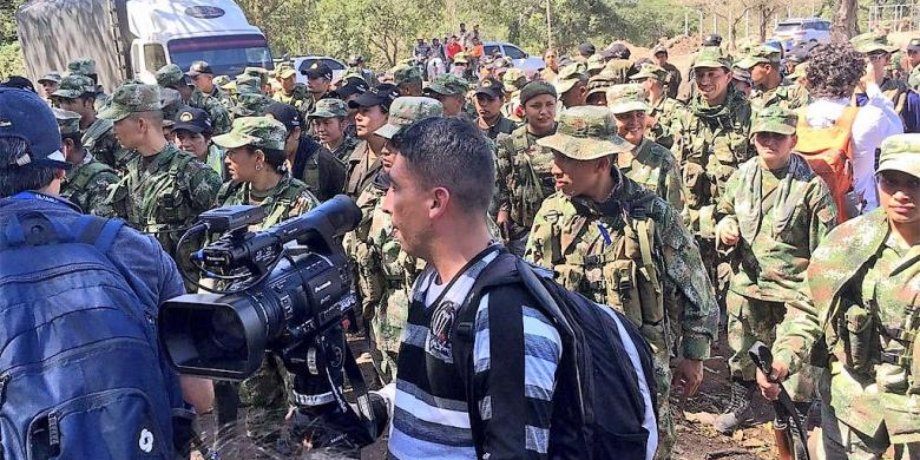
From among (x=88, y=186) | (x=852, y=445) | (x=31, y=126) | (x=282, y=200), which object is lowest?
(x=852, y=445)

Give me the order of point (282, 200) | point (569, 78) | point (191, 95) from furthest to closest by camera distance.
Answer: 1. point (191, 95)
2. point (569, 78)
3. point (282, 200)

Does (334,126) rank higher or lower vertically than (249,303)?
lower

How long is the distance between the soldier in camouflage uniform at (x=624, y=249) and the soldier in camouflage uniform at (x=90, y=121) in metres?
4.83

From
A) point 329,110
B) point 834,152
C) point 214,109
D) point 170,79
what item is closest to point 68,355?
point 834,152

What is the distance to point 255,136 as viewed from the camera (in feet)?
14.8

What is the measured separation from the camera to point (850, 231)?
3.19m

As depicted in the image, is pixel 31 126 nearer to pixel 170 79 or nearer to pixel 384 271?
pixel 384 271

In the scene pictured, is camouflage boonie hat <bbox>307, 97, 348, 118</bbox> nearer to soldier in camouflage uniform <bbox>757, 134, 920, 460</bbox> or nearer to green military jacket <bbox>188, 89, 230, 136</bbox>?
green military jacket <bbox>188, 89, 230, 136</bbox>

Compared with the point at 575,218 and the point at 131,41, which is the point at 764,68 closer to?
the point at 575,218

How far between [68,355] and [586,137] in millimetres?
2356

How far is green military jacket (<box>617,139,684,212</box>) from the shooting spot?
5.26 metres

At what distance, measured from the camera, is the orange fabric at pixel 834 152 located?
17.3 feet

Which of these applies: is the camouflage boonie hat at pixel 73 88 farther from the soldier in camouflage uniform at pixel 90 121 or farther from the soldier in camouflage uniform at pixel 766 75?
the soldier in camouflage uniform at pixel 766 75

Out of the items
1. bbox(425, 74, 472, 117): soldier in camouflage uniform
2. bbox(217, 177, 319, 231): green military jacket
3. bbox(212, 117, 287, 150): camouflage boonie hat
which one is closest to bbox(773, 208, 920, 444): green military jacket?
bbox(217, 177, 319, 231): green military jacket
